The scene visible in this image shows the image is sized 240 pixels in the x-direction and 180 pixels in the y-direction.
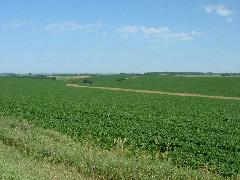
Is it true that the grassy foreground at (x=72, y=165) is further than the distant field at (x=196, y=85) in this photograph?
No

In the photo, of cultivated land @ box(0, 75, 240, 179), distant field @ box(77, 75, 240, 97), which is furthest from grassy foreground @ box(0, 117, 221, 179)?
distant field @ box(77, 75, 240, 97)

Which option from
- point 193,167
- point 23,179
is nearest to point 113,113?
point 193,167

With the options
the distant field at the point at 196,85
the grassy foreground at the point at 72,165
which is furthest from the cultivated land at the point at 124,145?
the distant field at the point at 196,85

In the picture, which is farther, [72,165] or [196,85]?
[196,85]

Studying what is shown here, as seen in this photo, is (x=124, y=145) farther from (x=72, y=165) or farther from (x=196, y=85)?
(x=196, y=85)

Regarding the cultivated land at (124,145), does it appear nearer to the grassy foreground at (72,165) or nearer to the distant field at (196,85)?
the grassy foreground at (72,165)

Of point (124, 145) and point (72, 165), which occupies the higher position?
point (72, 165)

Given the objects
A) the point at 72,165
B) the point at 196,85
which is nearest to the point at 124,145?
the point at 72,165

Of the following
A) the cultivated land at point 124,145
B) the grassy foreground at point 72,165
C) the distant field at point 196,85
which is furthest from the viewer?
the distant field at point 196,85

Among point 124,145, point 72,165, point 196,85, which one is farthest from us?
point 196,85

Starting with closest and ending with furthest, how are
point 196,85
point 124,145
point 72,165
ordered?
1. point 72,165
2. point 124,145
3. point 196,85

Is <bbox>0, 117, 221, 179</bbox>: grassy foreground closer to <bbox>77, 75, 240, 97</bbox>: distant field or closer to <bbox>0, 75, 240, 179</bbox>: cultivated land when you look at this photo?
<bbox>0, 75, 240, 179</bbox>: cultivated land

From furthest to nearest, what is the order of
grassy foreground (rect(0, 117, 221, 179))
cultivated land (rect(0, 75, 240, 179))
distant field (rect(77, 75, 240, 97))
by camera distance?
1. distant field (rect(77, 75, 240, 97))
2. cultivated land (rect(0, 75, 240, 179))
3. grassy foreground (rect(0, 117, 221, 179))

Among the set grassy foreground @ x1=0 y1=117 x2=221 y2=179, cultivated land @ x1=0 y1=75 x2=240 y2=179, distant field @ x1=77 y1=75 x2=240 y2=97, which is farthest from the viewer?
distant field @ x1=77 y1=75 x2=240 y2=97
